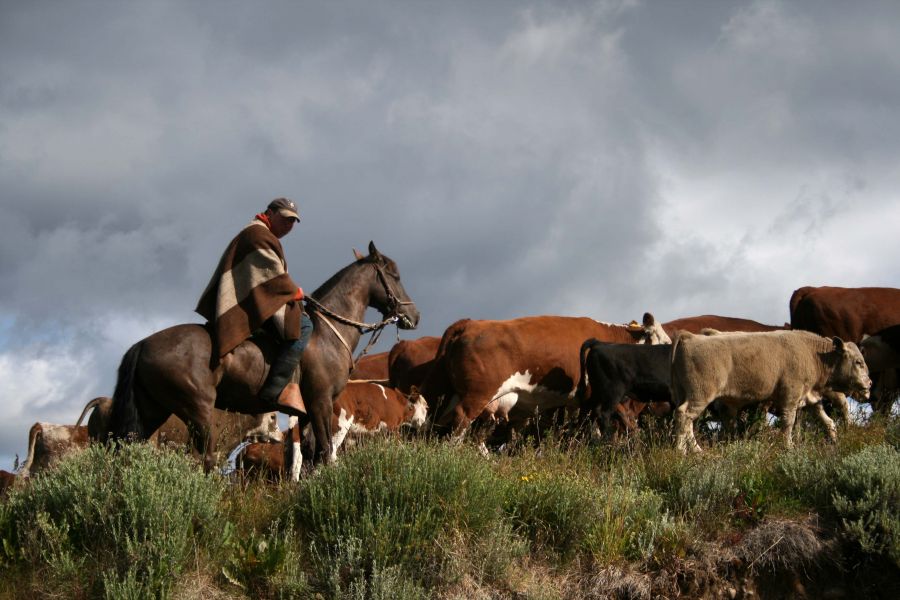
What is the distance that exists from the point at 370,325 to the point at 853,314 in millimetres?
8271

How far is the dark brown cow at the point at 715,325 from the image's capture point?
17219mm

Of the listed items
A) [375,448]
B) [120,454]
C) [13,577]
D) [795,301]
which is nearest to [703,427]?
[795,301]

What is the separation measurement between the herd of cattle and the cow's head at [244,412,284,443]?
26 mm

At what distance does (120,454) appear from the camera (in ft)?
28.7

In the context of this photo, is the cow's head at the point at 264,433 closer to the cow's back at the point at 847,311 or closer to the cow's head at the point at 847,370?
the cow's back at the point at 847,311

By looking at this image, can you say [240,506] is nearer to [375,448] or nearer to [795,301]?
[375,448]

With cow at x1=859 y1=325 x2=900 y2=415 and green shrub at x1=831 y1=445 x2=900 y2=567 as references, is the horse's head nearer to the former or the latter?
green shrub at x1=831 y1=445 x2=900 y2=567

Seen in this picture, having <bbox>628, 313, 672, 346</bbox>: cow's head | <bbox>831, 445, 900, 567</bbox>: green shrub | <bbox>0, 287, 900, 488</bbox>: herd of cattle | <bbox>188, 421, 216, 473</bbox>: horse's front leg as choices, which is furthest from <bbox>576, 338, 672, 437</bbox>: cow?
<bbox>188, 421, 216, 473</bbox>: horse's front leg

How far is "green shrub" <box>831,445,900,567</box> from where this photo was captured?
8594mm

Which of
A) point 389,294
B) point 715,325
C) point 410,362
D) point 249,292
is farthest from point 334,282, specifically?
point 715,325

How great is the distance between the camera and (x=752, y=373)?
11.7m

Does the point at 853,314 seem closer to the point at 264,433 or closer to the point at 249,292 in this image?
the point at 249,292

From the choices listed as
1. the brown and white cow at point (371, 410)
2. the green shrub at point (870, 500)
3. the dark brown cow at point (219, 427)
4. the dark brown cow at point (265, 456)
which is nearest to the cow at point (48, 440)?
the dark brown cow at point (219, 427)

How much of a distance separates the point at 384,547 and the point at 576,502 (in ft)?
6.28
